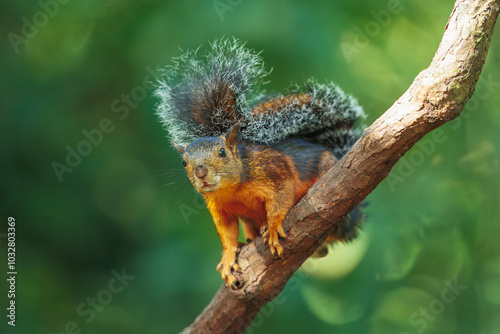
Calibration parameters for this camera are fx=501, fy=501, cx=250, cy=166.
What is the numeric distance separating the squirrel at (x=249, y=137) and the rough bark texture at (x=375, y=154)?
0.09m

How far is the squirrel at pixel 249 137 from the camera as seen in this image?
6.63 feet

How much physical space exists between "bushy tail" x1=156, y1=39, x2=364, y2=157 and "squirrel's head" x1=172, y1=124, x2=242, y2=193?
0.17m

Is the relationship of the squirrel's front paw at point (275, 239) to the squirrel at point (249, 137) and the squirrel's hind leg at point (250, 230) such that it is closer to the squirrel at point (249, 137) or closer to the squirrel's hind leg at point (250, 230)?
the squirrel at point (249, 137)

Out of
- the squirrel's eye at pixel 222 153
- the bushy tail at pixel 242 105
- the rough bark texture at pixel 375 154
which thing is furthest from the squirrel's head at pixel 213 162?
the rough bark texture at pixel 375 154

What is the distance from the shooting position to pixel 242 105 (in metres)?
2.20

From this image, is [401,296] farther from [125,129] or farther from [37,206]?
[37,206]

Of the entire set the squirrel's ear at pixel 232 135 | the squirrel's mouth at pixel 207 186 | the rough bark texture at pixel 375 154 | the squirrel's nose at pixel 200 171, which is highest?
the squirrel's ear at pixel 232 135

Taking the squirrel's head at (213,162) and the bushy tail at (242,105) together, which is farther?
the bushy tail at (242,105)

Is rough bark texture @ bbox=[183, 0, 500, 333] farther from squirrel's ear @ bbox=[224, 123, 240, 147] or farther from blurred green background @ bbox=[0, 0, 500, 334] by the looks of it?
blurred green background @ bbox=[0, 0, 500, 334]

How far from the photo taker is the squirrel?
2020mm

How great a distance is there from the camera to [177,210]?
10.5ft

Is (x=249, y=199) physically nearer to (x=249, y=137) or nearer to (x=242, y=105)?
(x=249, y=137)

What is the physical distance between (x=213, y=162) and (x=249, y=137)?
0.33m

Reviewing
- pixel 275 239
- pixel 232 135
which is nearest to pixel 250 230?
pixel 275 239
